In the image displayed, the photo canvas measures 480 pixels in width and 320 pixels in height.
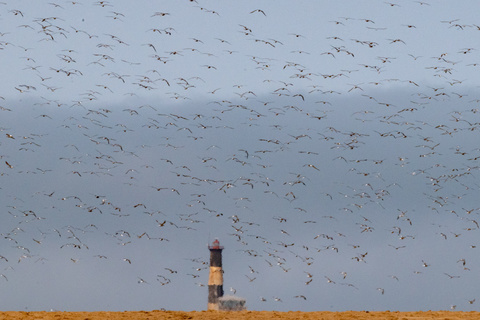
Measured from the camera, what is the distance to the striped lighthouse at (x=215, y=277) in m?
114

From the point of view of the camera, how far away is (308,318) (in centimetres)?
4550

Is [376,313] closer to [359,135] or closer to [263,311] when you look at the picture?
[263,311]

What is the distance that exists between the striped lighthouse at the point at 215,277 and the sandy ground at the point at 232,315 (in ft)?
209

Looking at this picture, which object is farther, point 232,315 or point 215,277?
point 215,277

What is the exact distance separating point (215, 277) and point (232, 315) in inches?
2718

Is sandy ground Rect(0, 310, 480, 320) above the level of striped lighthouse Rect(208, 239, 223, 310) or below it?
below

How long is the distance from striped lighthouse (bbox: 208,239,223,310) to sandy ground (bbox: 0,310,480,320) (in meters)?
63.7

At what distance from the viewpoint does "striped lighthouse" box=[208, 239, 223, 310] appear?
113562 mm

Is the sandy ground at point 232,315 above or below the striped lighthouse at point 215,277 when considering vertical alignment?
below

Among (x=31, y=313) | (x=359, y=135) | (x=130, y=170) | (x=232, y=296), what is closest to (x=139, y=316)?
(x=31, y=313)

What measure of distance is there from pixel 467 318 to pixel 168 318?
45.9 ft

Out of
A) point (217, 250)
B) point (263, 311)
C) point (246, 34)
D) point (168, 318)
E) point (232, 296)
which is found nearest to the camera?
point (246, 34)

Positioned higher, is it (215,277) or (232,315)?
(215,277)

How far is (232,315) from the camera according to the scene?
46625mm
